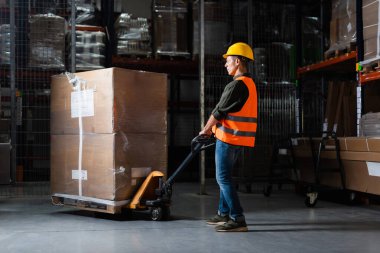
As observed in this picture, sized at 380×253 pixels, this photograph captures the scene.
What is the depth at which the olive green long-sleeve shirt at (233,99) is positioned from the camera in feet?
15.6

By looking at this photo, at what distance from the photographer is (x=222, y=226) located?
4809mm

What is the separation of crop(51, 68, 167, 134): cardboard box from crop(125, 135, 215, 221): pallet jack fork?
0.66 m

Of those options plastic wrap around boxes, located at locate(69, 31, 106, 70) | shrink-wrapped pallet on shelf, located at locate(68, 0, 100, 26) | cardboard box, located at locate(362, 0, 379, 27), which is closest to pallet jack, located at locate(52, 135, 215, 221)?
cardboard box, located at locate(362, 0, 379, 27)

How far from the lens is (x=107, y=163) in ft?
17.5

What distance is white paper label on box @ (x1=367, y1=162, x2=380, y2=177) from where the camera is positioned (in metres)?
6.18

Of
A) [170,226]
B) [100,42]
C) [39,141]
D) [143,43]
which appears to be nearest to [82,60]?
[100,42]

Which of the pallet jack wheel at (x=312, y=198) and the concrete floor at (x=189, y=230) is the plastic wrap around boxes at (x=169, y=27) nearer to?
the concrete floor at (x=189, y=230)

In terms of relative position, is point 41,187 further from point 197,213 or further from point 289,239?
point 289,239

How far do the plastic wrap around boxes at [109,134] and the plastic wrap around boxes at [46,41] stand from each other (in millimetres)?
2815

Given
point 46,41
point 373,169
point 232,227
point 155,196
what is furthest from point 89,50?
point 373,169

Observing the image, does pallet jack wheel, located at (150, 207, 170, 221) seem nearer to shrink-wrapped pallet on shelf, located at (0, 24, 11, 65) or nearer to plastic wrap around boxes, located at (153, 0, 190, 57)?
plastic wrap around boxes, located at (153, 0, 190, 57)

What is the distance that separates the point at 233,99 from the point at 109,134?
151 centimetres

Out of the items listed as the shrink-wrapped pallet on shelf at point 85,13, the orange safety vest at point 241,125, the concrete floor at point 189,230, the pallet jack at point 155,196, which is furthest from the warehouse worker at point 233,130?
the shrink-wrapped pallet on shelf at point 85,13

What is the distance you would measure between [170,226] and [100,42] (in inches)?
196
